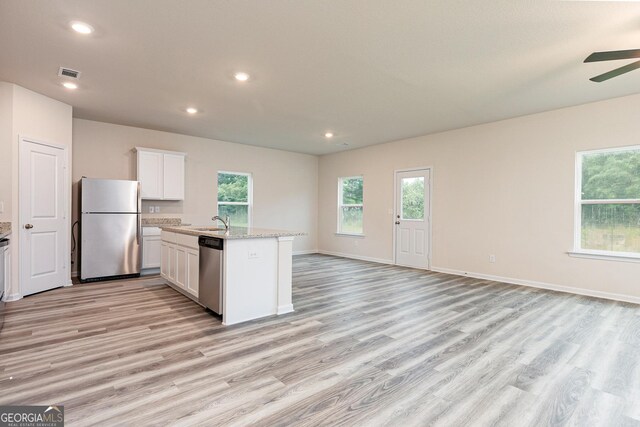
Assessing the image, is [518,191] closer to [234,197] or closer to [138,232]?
[234,197]

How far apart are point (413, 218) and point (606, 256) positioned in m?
3.05

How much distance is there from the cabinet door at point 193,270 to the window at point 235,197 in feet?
10.2

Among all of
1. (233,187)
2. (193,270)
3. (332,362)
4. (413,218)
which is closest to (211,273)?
(193,270)

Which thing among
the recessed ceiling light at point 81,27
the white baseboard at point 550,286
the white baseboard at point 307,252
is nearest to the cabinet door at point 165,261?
the recessed ceiling light at point 81,27

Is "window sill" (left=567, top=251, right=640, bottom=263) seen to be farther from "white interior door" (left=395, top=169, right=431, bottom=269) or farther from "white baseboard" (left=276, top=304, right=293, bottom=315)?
"white baseboard" (left=276, top=304, right=293, bottom=315)

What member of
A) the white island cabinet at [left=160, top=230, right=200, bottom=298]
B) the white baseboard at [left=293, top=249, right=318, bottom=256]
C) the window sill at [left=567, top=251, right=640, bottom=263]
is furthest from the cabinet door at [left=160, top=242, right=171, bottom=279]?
the window sill at [left=567, top=251, right=640, bottom=263]

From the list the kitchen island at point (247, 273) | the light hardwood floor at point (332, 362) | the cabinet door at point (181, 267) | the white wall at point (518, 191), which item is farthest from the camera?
the white wall at point (518, 191)

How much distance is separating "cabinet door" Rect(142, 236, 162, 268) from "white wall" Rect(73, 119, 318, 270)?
64 cm

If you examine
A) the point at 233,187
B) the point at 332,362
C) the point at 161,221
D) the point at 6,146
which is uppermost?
the point at 6,146

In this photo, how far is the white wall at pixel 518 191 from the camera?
170 inches

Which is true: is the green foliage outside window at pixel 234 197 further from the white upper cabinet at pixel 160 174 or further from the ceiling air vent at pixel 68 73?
the ceiling air vent at pixel 68 73

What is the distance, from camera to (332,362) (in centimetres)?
243

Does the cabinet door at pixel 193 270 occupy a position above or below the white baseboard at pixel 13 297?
above

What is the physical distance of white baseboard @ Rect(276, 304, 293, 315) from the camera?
353cm
